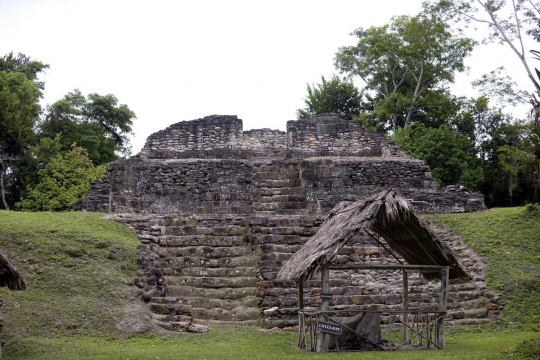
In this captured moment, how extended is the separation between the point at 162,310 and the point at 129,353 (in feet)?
8.72

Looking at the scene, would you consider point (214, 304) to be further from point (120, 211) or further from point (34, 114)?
point (34, 114)

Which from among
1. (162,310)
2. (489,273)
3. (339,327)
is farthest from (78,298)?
(489,273)

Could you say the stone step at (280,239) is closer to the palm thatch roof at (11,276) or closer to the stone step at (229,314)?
the stone step at (229,314)

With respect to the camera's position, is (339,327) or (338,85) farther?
(338,85)

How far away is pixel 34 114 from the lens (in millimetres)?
27000

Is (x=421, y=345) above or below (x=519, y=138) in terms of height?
below

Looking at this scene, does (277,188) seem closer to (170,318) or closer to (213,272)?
(213,272)

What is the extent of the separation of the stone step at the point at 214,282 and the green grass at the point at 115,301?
83 cm

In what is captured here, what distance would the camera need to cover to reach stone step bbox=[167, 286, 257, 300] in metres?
12.3

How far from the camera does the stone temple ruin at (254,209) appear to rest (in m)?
11.8

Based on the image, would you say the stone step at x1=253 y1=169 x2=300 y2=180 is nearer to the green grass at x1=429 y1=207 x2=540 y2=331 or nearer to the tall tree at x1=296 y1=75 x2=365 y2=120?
the green grass at x1=429 y1=207 x2=540 y2=331

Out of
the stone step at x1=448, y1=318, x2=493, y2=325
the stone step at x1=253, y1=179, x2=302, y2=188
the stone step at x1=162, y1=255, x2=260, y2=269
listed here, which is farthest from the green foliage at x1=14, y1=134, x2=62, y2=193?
the stone step at x1=448, y1=318, x2=493, y2=325

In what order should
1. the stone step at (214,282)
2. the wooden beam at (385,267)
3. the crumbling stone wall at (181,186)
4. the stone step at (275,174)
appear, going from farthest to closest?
the stone step at (275,174)
the crumbling stone wall at (181,186)
the stone step at (214,282)
the wooden beam at (385,267)

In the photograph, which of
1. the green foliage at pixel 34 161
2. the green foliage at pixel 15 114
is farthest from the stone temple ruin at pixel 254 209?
the green foliage at pixel 15 114
